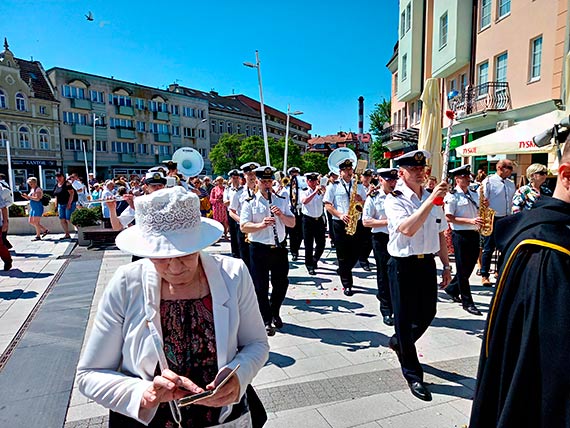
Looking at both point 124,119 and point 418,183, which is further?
point 124,119

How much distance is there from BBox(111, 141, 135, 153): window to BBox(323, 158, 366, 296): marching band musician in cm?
4724

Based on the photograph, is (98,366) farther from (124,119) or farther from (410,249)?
(124,119)

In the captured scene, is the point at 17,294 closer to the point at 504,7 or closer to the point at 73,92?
the point at 504,7

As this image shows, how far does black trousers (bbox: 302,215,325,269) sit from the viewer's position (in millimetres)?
8289

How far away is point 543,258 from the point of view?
1.34 m

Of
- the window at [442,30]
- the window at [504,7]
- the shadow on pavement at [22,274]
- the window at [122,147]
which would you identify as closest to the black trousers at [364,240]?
the shadow on pavement at [22,274]

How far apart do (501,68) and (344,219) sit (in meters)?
13.7

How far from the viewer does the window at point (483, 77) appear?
16.4m

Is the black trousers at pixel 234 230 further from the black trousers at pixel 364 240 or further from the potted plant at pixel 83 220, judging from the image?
the potted plant at pixel 83 220

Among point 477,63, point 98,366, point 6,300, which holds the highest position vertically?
point 477,63

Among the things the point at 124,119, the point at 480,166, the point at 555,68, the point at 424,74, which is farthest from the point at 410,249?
the point at 124,119

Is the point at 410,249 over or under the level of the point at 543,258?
under

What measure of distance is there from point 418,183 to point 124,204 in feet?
17.0

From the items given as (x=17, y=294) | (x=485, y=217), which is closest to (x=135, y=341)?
(x=485, y=217)
